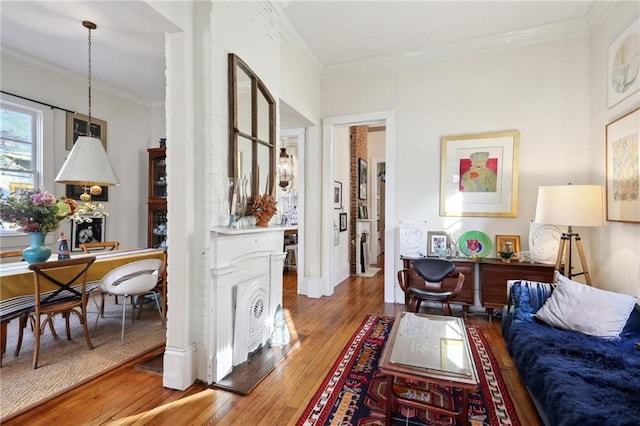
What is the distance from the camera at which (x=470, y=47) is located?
4.02 m

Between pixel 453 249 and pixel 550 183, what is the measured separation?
4.42 ft

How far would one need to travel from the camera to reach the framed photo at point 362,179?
21.9ft

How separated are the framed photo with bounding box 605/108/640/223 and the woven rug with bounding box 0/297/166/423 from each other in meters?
4.35

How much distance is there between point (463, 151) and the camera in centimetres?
406

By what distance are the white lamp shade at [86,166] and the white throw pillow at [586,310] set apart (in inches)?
165

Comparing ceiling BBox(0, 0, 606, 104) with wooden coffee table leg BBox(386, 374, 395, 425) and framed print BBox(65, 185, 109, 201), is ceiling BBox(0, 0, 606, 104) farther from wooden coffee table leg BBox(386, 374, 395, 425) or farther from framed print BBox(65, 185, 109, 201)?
wooden coffee table leg BBox(386, 374, 395, 425)

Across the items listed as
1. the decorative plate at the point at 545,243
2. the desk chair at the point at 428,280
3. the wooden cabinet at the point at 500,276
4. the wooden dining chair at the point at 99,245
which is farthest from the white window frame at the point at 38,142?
the decorative plate at the point at 545,243

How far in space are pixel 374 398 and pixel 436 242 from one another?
2499 millimetres

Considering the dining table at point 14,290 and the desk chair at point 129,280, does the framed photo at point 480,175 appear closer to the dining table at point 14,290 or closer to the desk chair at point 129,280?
the desk chair at point 129,280

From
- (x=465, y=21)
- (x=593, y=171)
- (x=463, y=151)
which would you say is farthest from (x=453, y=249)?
(x=465, y=21)

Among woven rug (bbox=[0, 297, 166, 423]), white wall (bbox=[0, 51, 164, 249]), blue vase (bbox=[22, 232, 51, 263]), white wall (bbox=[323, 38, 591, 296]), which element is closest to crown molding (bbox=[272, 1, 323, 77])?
white wall (bbox=[323, 38, 591, 296])

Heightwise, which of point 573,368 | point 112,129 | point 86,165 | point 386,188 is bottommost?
point 573,368

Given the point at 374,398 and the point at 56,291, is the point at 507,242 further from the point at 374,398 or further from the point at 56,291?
the point at 56,291

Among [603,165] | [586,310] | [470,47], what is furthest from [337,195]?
[586,310]
